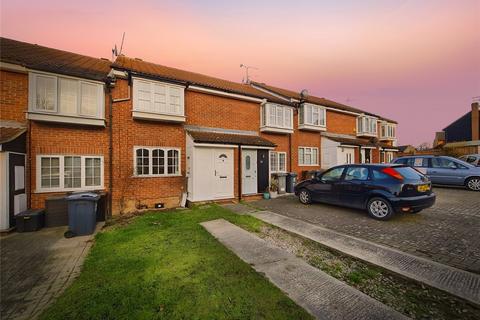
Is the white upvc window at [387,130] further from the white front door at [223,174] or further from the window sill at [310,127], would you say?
the white front door at [223,174]

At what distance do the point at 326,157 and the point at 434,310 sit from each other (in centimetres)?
1341

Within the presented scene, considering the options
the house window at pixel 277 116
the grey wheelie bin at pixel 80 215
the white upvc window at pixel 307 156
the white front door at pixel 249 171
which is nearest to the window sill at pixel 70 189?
the grey wheelie bin at pixel 80 215

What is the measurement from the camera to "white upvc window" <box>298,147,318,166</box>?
14159 millimetres

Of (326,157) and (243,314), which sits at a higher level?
(326,157)

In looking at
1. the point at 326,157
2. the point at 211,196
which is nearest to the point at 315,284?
the point at 211,196

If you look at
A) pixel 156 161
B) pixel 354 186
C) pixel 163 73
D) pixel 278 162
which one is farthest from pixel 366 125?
pixel 156 161

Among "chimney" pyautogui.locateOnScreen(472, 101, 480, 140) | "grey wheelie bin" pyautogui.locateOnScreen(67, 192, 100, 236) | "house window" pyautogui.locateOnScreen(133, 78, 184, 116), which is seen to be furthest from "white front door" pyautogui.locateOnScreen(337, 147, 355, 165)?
"chimney" pyautogui.locateOnScreen(472, 101, 480, 140)

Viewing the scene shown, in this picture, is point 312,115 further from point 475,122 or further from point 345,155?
point 475,122

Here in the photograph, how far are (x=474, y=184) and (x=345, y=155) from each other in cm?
674

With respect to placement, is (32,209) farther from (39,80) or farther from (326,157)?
(326,157)

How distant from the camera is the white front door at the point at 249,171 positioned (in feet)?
34.1

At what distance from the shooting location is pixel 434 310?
2518 mm

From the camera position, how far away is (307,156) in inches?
573

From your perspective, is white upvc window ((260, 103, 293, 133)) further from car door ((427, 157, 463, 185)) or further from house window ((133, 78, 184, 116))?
car door ((427, 157, 463, 185))
